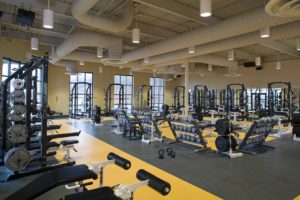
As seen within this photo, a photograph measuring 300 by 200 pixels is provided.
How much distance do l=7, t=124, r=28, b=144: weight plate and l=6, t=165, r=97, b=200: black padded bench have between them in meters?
2.17

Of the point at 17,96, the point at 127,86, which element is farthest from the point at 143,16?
the point at 127,86


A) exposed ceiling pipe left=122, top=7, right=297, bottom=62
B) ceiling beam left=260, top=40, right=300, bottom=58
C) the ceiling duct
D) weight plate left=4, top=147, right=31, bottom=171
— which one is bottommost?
weight plate left=4, top=147, right=31, bottom=171

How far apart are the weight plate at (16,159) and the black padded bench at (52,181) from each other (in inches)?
74.7

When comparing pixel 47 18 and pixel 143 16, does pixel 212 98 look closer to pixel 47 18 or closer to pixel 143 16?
pixel 143 16

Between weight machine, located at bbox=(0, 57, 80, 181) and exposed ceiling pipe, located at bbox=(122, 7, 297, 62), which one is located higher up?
exposed ceiling pipe, located at bbox=(122, 7, 297, 62)

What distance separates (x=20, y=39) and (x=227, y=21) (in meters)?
9.19

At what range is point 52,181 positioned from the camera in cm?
211

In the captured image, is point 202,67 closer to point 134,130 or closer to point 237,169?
point 134,130

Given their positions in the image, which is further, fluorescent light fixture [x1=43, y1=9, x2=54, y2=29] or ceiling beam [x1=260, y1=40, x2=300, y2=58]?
ceiling beam [x1=260, y1=40, x2=300, y2=58]

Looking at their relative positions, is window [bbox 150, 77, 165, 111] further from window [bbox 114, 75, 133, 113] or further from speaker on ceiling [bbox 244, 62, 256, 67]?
speaker on ceiling [bbox 244, 62, 256, 67]

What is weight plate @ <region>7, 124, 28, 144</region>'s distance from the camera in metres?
4.00

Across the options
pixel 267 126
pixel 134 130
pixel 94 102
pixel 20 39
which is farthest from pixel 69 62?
pixel 267 126

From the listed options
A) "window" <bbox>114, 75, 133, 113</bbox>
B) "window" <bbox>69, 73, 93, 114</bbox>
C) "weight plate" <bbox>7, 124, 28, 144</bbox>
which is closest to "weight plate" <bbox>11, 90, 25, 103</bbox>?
"weight plate" <bbox>7, 124, 28, 144</bbox>

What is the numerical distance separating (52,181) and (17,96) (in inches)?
109
